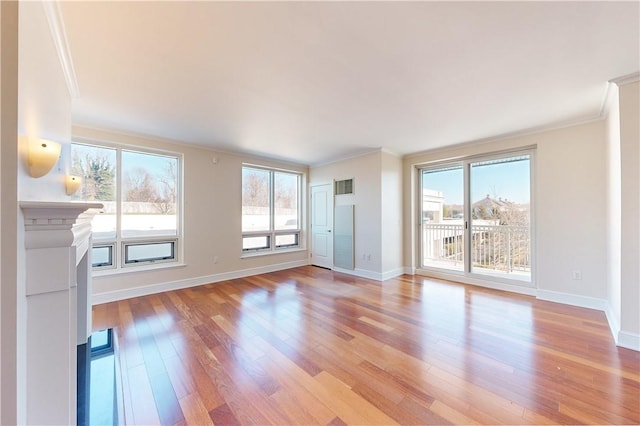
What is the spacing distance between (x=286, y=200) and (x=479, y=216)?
3.95 meters

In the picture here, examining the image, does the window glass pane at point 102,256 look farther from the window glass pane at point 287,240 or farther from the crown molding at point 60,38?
the window glass pane at point 287,240

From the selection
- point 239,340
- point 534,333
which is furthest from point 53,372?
point 534,333

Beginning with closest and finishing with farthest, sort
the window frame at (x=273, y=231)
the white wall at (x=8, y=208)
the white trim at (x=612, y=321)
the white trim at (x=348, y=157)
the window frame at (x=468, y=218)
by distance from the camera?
the white wall at (x=8, y=208) → the white trim at (x=612, y=321) → the window frame at (x=468, y=218) → the white trim at (x=348, y=157) → the window frame at (x=273, y=231)

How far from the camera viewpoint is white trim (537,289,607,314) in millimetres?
3113

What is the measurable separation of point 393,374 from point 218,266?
145 inches

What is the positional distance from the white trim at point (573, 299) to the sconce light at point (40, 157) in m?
5.31

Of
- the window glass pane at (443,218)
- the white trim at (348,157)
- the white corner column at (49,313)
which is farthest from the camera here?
the white trim at (348,157)

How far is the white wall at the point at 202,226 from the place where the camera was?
3646 millimetres

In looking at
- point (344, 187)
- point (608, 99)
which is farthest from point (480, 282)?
point (344, 187)

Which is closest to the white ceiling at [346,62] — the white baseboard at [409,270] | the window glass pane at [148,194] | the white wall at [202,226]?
the window glass pane at [148,194]

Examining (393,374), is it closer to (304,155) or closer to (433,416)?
(433,416)

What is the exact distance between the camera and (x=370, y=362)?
205 cm

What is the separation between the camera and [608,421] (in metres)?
1.46

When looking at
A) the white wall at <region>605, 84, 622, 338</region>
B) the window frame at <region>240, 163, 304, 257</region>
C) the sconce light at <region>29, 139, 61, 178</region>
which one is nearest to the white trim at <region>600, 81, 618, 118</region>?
the white wall at <region>605, 84, 622, 338</region>
